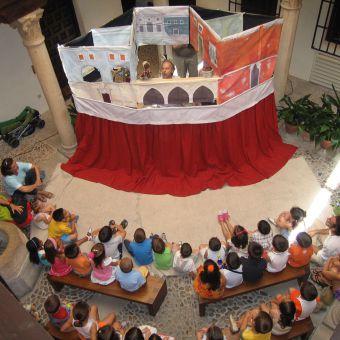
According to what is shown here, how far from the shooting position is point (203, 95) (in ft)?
18.3

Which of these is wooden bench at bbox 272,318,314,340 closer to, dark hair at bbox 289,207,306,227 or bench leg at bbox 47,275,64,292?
dark hair at bbox 289,207,306,227

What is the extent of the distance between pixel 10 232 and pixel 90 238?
107cm

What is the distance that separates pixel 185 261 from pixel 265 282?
0.97 m

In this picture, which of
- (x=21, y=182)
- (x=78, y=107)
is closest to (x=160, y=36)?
(x=78, y=107)

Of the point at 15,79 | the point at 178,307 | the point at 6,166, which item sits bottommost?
the point at 178,307

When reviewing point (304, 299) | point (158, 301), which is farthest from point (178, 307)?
point (304, 299)

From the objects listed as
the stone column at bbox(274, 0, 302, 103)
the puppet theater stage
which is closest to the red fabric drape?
the puppet theater stage

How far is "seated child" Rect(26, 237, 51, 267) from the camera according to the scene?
4988 mm

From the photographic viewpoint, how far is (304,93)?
7.85 metres

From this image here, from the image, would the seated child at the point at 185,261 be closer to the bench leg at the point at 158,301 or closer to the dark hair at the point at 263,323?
the bench leg at the point at 158,301

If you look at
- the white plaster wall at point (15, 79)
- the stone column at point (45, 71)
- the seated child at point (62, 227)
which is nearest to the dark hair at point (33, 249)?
the seated child at point (62, 227)

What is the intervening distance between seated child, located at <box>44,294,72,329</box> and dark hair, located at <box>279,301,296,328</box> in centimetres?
228

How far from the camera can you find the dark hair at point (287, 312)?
3.82 m

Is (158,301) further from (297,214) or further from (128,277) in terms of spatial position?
(297,214)
